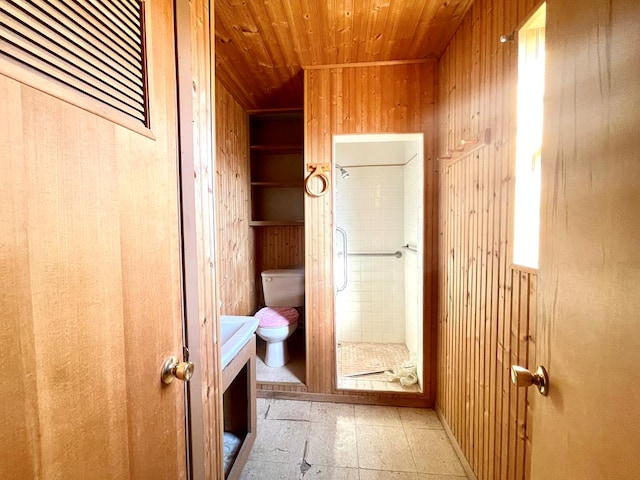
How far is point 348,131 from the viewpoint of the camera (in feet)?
6.77

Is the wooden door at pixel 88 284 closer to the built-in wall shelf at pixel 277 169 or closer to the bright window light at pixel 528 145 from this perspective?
the bright window light at pixel 528 145

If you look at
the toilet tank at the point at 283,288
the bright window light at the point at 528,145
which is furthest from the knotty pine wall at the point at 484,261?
the toilet tank at the point at 283,288

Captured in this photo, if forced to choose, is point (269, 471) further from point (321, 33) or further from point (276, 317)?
point (321, 33)

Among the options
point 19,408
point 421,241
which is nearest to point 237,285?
point 421,241

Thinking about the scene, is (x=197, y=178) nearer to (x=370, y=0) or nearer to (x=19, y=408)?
(x=19, y=408)

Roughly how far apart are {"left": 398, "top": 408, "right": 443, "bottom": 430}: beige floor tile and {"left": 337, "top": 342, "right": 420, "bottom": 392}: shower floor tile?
14cm

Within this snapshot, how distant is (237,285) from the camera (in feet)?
8.41

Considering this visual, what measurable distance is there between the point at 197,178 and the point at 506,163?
4.14ft

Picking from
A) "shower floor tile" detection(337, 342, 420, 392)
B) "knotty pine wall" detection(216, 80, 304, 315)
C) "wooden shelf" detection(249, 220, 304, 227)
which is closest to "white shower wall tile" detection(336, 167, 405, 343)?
"shower floor tile" detection(337, 342, 420, 392)

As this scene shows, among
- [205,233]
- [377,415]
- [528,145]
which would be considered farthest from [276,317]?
[528,145]

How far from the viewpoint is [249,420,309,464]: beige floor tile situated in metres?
1.64

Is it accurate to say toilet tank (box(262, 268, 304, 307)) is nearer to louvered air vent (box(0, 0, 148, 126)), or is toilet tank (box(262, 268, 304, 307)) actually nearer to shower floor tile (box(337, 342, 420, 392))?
shower floor tile (box(337, 342, 420, 392))

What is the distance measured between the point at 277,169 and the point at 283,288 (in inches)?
55.1

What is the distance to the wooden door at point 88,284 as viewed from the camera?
40 centimetres
